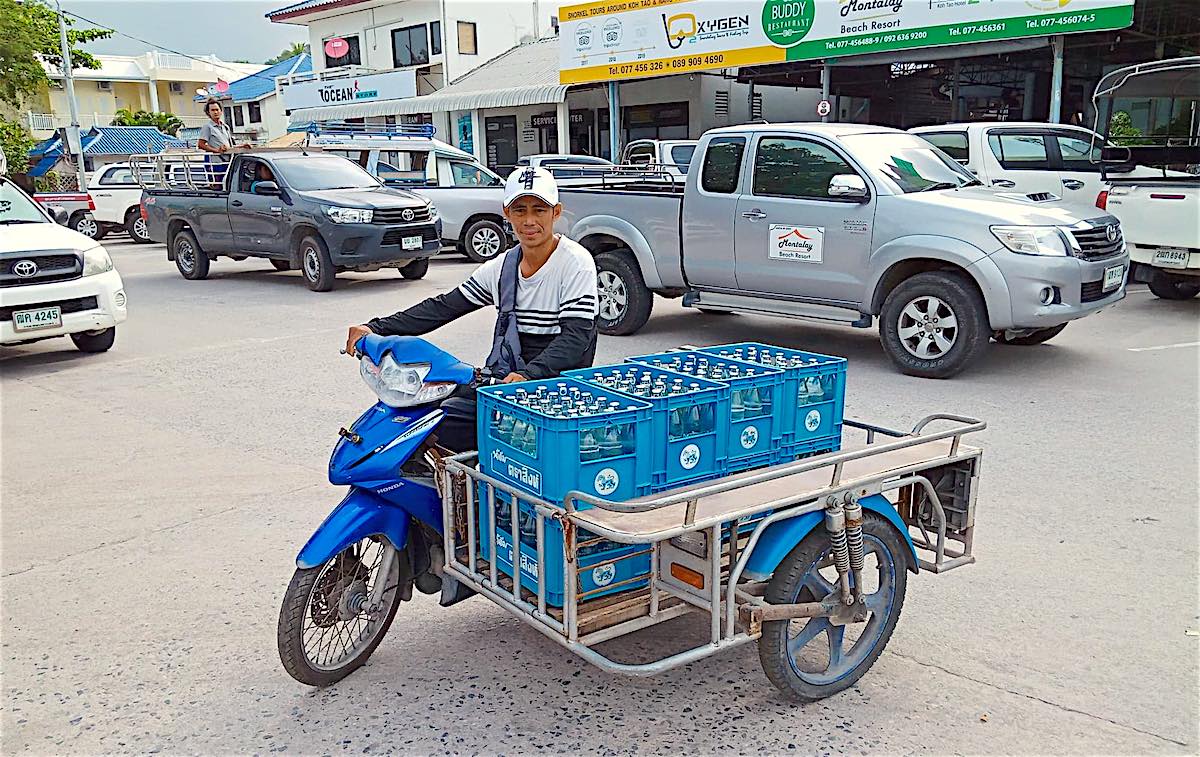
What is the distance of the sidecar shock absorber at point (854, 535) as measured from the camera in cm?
319

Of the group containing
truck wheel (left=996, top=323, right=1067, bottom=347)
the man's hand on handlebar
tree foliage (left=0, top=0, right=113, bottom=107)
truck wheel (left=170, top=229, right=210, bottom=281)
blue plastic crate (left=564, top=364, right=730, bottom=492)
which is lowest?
truck wheel (left=996, top=323, right=1067, bottom=347)

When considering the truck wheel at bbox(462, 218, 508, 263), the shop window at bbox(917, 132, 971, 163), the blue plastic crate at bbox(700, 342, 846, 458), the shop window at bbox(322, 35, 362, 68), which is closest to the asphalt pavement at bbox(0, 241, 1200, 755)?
the blue plastic crate at bbox(700, 342, 846, 458)

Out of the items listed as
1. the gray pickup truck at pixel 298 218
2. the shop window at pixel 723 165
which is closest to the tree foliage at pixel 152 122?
the gray pickup truck at pixel 298 218

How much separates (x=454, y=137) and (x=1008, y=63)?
17878mm

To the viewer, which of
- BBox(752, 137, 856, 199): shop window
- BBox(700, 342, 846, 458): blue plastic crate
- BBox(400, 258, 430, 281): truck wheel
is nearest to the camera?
BBox(700, 342, 846, 458): blue plastic crate

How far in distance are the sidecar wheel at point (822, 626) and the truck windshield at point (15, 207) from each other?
9.30 meters

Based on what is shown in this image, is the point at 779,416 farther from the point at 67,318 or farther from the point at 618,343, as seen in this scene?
the point at 67,318

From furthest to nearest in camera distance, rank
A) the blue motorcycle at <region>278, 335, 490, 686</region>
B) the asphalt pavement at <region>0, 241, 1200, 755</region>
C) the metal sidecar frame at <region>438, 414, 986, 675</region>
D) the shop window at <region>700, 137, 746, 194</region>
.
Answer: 1. the shop window at <region>700, 137, 746, 194</region>
2. the blue motorcycle at <region>278, 335, 490, 686</region>
3. the asphalt pavement at <region>0, 241, 1200, 755</region>
4. the metal sidecar frame at <region>438, 414, 986, 675</region>

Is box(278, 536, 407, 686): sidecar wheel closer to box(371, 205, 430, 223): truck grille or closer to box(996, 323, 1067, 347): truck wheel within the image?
box(996, 323, 1067, 347): truck wheel

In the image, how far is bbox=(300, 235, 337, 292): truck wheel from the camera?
13.5 m

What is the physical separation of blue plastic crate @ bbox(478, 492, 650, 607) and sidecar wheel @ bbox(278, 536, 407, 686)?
1.83 ft

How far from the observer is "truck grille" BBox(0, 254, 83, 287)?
8789mm

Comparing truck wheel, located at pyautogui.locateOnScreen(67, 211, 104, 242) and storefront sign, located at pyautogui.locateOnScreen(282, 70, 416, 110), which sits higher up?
storefront sign, located at pyautogui.locateOnScreen(282, 70, 416, 110)

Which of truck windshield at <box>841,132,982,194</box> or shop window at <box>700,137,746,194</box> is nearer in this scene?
truck windshield at <box>841,132,982,194</box>
